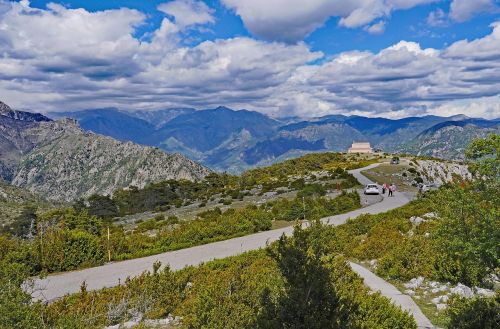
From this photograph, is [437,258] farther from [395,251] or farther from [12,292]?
[12,292]

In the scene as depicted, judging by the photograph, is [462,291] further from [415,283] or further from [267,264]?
[267,264]

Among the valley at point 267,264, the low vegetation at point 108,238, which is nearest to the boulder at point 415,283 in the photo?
the valley at point 267,264

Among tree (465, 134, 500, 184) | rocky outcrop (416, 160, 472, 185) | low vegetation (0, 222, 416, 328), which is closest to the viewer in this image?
low vegetation (0, 222, 416, 328)

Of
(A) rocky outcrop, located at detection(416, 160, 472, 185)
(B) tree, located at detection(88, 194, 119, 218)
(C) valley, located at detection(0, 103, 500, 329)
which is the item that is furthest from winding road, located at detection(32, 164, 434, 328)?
(A) rocky outcrop, located at detection(416, 160, 472, 185)

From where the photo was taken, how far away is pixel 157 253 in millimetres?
22891

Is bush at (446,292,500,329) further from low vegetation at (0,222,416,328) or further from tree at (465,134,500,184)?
tree at (465,134,500,184)

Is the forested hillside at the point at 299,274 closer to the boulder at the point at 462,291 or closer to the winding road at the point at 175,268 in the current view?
the boulder at the point at 462,291

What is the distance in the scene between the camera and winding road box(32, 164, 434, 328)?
12.8 meters

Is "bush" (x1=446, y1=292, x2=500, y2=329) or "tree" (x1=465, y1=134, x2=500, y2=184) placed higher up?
"tree" (x1=465, y1=134, x2=500, y2=184)

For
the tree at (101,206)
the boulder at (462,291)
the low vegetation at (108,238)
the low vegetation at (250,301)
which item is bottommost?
the tree at (101,206)

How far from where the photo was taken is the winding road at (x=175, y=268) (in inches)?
503

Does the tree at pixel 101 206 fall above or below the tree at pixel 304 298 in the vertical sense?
below

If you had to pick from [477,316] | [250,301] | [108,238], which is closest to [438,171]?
[108,238]

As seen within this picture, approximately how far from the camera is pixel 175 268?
18.8 meters
